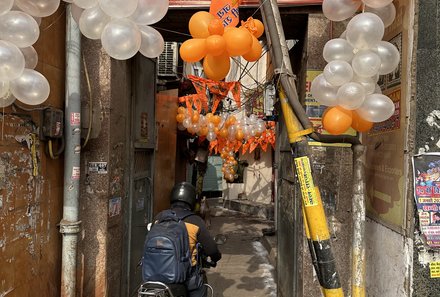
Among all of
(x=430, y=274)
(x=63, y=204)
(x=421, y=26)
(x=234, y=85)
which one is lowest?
(x=430, y=274)

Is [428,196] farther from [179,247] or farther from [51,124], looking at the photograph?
[51,124]

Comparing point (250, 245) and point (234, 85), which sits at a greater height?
point (234, 85)

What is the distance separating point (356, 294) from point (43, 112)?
3436mm

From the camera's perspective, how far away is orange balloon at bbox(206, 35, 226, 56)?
284 centimetres

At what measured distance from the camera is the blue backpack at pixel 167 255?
3240 mm

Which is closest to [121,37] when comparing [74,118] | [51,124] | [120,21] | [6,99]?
[120,21]

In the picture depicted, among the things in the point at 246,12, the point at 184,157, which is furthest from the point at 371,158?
the point at 184,157

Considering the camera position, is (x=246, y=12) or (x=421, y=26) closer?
(x=421, y=26)

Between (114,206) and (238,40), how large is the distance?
2811mm

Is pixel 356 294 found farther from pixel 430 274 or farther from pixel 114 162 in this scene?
pixel 114 162

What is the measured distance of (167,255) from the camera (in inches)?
128

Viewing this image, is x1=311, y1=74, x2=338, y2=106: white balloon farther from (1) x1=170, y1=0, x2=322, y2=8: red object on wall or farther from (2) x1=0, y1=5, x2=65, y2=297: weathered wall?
(2) x1=0, y1=5, x2=65, y2=297: weathered wall

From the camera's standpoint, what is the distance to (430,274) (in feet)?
10.1

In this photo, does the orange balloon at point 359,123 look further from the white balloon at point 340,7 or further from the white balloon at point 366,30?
the white balloon at point 340,7
